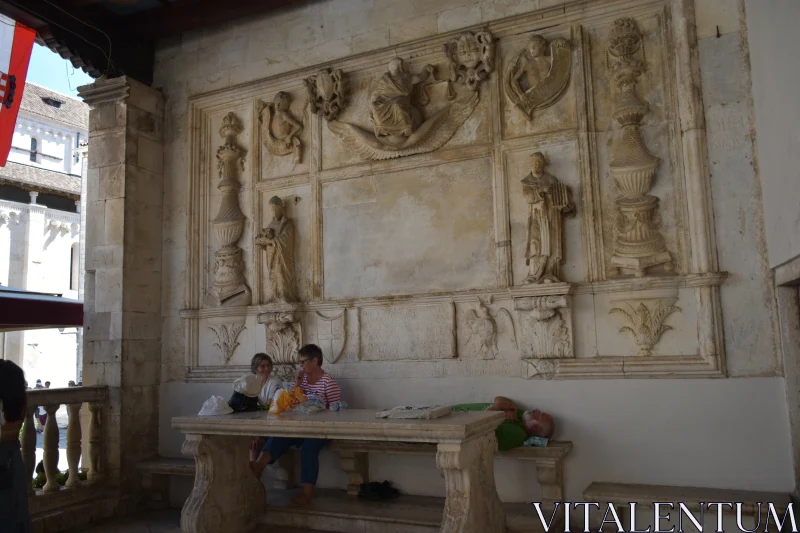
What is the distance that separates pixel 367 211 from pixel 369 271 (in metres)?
0.56

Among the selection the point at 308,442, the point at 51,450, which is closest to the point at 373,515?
the point at 308,442

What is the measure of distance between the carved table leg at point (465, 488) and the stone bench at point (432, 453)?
527mm

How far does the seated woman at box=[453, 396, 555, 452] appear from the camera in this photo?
4.69 metres

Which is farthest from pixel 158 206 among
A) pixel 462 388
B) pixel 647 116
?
pixel 647 116

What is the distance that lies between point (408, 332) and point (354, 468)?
48.7 inches

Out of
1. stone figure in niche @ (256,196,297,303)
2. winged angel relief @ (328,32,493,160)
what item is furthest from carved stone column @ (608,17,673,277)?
stone figure in niche @ (256,196,297,303)

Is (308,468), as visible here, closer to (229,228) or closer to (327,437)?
(327,437)

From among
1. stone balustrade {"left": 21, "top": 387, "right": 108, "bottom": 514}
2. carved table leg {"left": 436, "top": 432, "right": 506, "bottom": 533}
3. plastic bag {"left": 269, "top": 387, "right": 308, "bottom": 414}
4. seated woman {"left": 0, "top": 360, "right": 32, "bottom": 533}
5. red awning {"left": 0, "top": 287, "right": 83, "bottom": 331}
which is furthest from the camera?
red awning {"left": 0, "top": 287, "right": 83, "bottom": 331}

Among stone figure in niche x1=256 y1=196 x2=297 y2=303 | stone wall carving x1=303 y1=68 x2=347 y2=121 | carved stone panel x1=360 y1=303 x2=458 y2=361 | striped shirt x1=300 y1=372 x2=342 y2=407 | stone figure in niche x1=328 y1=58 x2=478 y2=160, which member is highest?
stone wall carving x1=303 y1=68 x2=347 y2=121

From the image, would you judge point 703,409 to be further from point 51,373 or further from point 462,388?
point 51,373

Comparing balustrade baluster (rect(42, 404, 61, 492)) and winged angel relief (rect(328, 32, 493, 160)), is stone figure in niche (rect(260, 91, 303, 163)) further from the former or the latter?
balustrade baluster (rect(42, 404, 61, 492))

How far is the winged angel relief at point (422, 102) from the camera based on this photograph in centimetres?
562

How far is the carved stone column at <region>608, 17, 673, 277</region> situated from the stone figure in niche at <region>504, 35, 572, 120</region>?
39 centimetres

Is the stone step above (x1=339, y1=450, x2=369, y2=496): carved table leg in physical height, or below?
below
